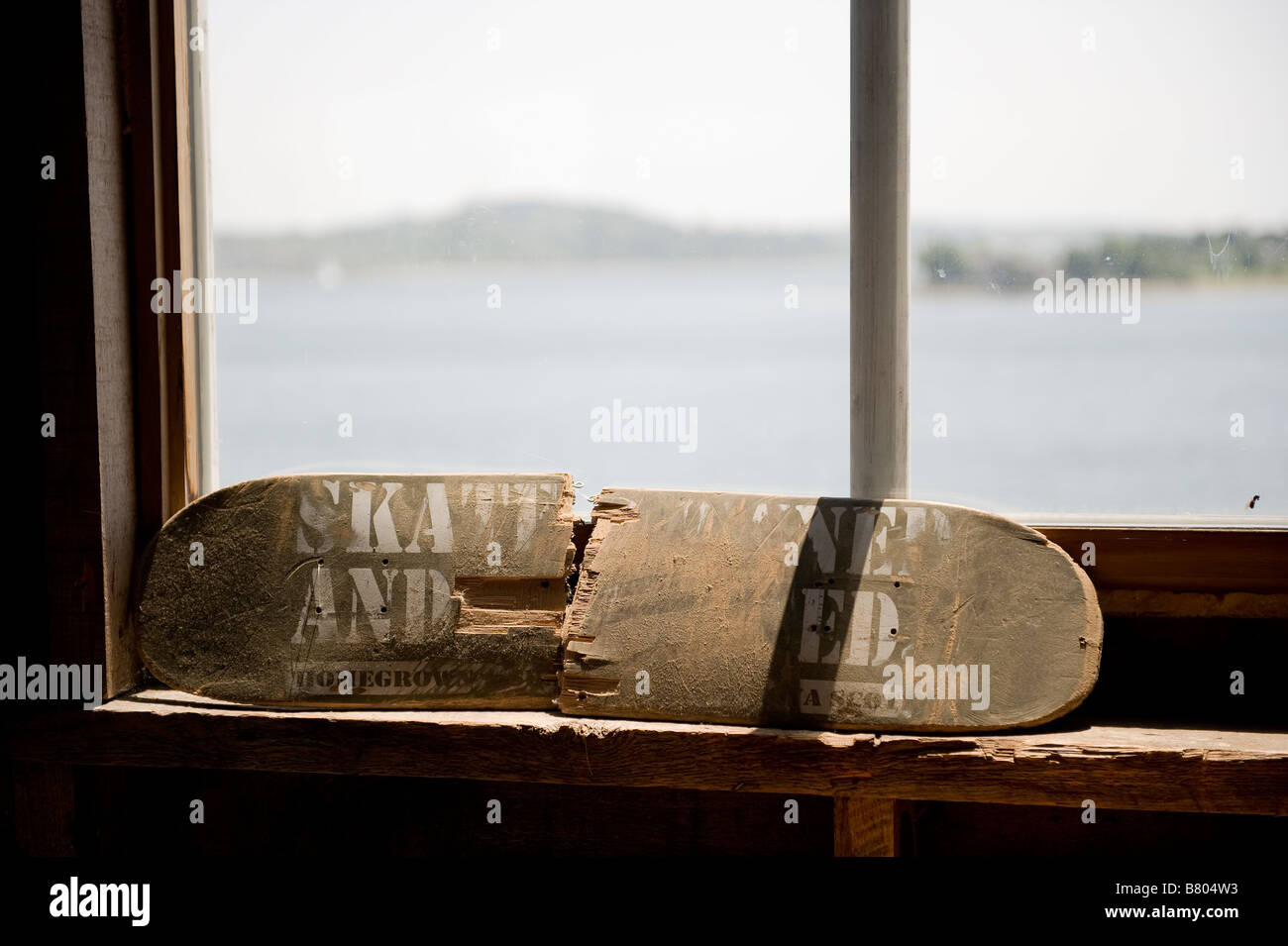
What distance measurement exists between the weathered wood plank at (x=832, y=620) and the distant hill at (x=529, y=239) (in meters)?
0.57

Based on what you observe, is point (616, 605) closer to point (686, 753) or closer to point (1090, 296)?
point (686, 753)

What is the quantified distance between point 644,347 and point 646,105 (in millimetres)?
522

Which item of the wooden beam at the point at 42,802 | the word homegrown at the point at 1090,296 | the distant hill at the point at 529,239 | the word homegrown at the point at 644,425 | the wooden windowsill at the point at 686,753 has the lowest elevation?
the wooden beam at the point at 42,802

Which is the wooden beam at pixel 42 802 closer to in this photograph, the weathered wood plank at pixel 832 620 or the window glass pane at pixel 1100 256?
the weathered wood plank at pixel 832 620

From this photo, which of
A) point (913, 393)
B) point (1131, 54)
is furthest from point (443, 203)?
point (1131, 54)

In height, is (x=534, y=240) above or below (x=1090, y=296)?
above

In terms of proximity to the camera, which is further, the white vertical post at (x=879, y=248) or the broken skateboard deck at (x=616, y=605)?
the white vertical post at (x=879, y=248)

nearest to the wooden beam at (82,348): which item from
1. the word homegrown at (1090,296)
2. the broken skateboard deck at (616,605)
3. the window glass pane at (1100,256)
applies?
the broken skateboard deck at (616,605)

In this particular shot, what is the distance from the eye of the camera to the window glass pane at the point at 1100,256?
2.06 metres

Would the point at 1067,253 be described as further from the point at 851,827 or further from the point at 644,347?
the point at 851,827

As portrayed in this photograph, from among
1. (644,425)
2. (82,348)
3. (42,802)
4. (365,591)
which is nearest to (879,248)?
(644,425)

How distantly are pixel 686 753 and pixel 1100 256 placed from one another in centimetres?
132

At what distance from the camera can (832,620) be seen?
198cm

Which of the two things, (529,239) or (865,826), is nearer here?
(865,826)
